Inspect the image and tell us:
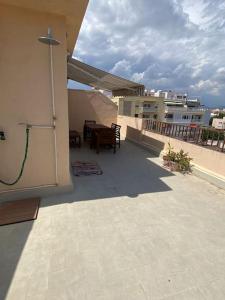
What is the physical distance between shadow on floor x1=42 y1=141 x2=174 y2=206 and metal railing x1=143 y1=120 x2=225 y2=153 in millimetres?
1175

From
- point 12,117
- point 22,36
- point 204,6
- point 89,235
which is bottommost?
point 89,235

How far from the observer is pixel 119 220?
289cm

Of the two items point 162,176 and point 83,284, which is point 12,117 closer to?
point 83,284

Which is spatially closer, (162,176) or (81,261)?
(81,261)

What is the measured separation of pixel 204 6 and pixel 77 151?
23.1 feet

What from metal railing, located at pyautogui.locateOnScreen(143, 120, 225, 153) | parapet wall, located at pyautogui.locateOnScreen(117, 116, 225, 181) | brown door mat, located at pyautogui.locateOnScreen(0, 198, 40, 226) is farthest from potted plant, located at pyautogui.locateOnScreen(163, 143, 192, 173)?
brown door mat, located at pyautogui.locateOnScreen(0, 198, 40, 226)

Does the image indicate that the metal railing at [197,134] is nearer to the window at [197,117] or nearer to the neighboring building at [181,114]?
the neighboring building at [181,114]

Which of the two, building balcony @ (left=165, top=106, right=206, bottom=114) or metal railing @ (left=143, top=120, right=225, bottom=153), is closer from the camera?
metal railing @ (left=143, top=120, right=225, bottom=153)

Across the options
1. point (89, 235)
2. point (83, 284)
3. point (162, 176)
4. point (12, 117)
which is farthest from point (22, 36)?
point (162, 176)

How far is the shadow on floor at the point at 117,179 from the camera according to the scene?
369 centimetres

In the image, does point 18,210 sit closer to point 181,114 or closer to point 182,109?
point 181,114

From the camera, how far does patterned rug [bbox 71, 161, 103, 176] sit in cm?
484

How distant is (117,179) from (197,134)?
2.79 meters

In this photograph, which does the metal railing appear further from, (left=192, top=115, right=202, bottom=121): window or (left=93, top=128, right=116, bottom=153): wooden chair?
(left=192, top=115, right=202, bottom=121): window
